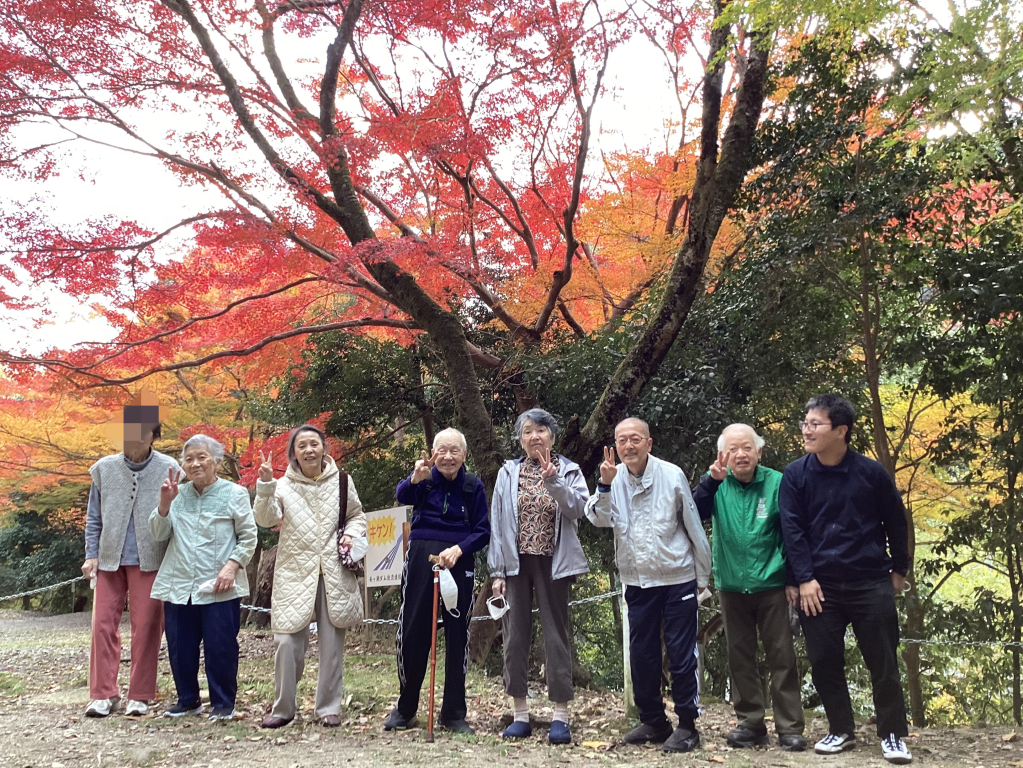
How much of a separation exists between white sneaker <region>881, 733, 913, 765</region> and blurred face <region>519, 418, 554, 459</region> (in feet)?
6.52

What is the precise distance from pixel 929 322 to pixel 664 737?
3894 millimetres

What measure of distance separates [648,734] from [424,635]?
3.92 ft

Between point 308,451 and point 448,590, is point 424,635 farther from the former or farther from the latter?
point 308,451

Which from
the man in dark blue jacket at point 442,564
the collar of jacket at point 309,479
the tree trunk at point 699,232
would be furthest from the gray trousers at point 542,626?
the tree trunk at point 699,232

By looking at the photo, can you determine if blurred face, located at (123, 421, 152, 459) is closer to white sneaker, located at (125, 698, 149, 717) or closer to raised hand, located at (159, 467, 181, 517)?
raised hand, located at (159, 467, 181, 517)

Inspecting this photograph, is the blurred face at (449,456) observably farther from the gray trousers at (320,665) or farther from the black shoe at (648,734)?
the black shoe at (648,734)

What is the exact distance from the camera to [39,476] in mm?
12703

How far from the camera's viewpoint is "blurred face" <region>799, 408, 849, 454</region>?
337 centimetres

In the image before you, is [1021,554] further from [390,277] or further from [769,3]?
[390,277]

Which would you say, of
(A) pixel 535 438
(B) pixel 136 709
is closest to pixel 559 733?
(A) pixel 535 438

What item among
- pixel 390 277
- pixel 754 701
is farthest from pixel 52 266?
pixel 754 701

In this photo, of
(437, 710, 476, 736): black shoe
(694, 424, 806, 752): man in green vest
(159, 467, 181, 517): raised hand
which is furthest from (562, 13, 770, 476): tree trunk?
(159, 467, 181, 517): raised hand

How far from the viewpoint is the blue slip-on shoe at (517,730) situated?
145 inches

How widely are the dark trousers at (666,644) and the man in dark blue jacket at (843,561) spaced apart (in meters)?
0.53
